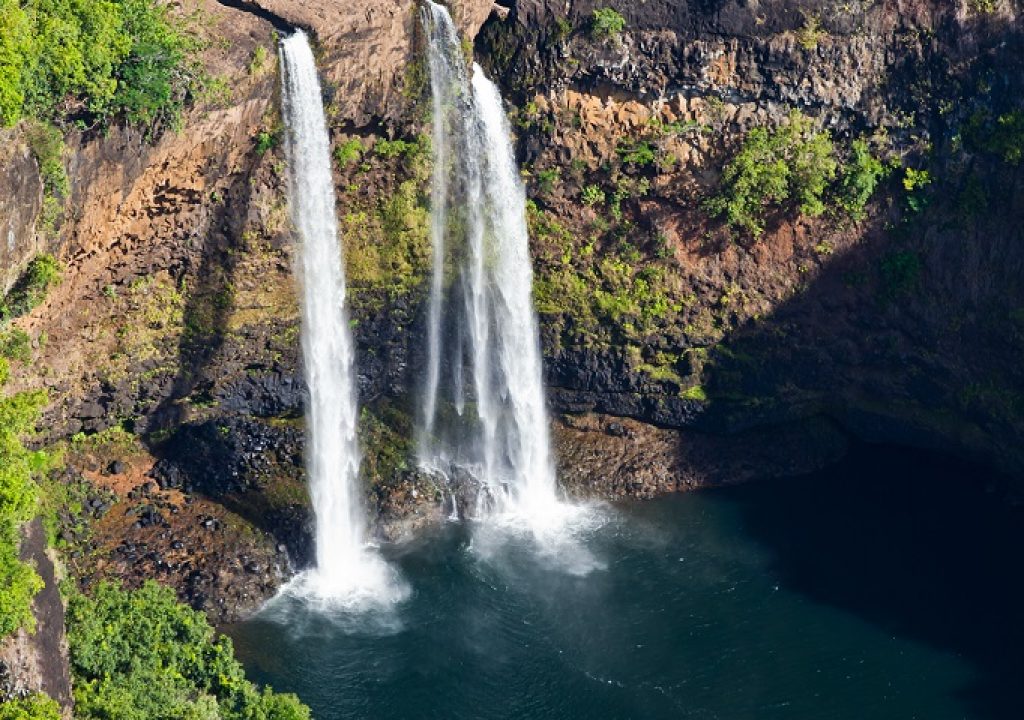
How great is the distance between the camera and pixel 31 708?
2141 cm

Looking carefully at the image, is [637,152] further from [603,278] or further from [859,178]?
[859,178]

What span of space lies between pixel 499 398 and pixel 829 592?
979 centimetres

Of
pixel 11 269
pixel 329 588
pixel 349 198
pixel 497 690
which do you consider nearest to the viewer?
pixel 11 269

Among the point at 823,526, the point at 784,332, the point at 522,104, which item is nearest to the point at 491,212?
the point at 522,104

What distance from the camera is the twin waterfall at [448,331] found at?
111 ft

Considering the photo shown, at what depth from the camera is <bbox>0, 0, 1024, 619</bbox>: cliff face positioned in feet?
109

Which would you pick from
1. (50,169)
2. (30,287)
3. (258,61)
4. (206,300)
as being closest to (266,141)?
(258,61)

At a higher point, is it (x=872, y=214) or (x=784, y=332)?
(x=872, y=214)

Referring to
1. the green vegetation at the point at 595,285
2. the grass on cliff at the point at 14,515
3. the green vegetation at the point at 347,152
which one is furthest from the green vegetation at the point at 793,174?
the grass on cliff at the point at 14,515

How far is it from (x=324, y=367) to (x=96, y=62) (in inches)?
381

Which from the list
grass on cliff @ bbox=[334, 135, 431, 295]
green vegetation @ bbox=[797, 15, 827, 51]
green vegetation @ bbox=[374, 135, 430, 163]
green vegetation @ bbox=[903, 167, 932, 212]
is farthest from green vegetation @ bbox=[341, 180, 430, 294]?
green vegetation @ bbox=[903, 167, 932, 212]

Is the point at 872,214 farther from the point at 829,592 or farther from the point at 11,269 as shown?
the point at 11,269

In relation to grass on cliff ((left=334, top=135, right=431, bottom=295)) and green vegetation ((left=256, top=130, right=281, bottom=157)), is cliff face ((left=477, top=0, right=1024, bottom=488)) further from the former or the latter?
green vegetation ((left=256, top=130, right=281, bottom=157))

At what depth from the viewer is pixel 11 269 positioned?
2731 cm
